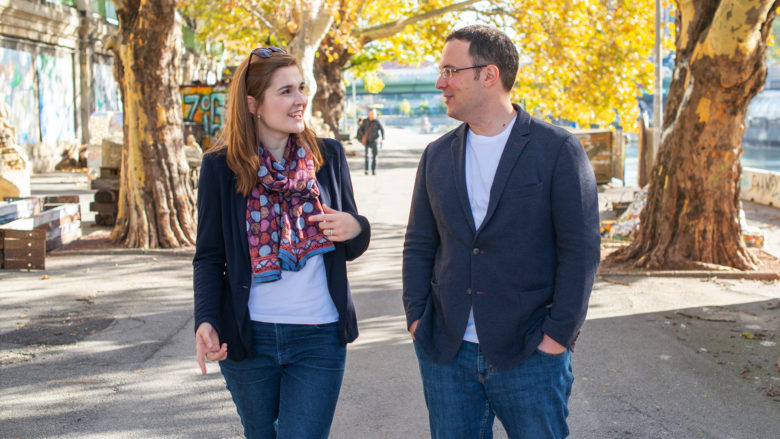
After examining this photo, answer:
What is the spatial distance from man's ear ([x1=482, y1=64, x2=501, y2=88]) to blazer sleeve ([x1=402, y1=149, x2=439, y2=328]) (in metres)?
0.36

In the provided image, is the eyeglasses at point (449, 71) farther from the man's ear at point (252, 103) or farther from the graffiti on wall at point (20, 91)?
the graffiti on wall at point (20, 91)

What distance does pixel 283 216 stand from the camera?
2.90 metres

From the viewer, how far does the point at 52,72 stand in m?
26.8

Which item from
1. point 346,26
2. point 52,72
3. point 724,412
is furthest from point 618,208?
point 52,72

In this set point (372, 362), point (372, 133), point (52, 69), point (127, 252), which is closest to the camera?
point (372, 362)

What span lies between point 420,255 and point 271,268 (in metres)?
Result: 0.54

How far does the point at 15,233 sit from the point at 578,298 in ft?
27.3

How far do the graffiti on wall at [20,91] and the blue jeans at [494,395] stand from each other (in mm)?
23018

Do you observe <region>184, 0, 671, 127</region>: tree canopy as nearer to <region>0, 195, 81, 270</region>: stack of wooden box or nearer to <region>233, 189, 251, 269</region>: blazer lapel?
<region>0, 195, 81, 270</region>: stack of wooden box

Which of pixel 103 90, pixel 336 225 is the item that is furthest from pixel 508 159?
pixel 103 90

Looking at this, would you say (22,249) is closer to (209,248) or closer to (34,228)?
(34,228)

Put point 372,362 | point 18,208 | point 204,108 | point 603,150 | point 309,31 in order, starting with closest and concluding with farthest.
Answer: point 372,362 → point 18,208 → point 309,31 → point 603,150 → point 204,108

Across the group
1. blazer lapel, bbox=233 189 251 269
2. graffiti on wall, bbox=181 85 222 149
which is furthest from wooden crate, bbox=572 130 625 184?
blazer lapel, bbox=233 189 251 269

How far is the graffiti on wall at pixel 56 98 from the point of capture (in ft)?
85.4
